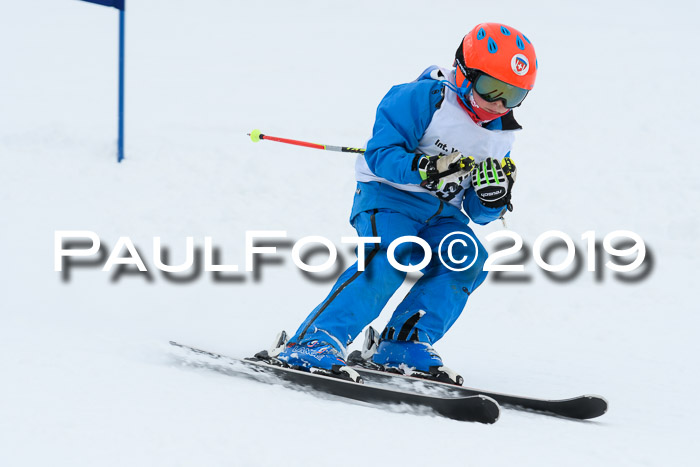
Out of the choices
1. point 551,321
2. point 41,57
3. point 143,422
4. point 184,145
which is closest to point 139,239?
point 184,145

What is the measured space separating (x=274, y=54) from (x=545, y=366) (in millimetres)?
9407

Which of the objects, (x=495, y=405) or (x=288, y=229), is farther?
(x=288, y=229)

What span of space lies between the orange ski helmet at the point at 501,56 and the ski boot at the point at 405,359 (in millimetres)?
1241

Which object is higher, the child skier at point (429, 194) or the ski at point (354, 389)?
the child skier at point (429, 194)

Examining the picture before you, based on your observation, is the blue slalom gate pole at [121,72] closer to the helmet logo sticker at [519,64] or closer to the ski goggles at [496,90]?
the ski goggles at [496,90]

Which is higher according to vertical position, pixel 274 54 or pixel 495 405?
pixel 274 54

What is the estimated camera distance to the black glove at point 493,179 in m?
3.51

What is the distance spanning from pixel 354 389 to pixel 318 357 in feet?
0.87

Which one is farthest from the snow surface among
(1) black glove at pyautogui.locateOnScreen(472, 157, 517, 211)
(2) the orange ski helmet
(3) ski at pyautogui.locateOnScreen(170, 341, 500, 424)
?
(2) the orange ski helmet

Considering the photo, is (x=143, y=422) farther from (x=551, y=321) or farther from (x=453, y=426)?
(x=551, y=321)

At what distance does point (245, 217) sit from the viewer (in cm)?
704

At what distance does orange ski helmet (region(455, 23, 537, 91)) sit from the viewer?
3.41m

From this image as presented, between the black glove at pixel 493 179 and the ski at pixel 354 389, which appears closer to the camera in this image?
the ski at pixel 354 389

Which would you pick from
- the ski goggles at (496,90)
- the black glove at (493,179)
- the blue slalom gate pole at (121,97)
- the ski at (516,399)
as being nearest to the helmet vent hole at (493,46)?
the ski goggles at (496,90)
